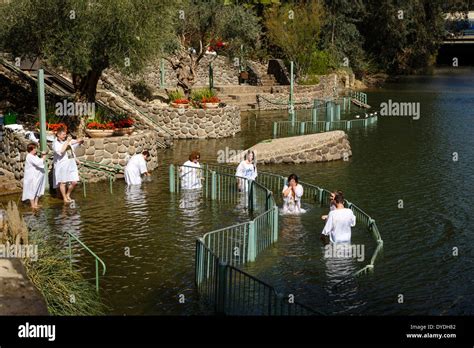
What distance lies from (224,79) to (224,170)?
1075 inches

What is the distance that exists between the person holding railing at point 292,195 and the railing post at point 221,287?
682 cm

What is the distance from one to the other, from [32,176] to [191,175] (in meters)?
4.90

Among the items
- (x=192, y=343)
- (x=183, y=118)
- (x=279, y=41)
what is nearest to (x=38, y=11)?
(x=183, y=118)

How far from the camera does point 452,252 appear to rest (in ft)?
51.9

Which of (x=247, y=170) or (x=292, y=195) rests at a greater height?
(x=247, y=170)

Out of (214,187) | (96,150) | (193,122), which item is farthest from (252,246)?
(193,122)

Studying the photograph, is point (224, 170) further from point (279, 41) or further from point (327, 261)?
point (279, 41)

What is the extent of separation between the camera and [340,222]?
1523 centimetres

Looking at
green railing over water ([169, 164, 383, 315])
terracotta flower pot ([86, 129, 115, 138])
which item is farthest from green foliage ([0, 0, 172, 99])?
green railing over water ([169, 164, 383, 315])

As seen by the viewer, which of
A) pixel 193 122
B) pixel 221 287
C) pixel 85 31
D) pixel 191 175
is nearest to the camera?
pixel 221 287

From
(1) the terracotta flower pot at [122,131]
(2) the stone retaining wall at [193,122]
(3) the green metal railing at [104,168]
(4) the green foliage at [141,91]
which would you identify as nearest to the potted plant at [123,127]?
(1) the terracotta flower pot at [122,131]

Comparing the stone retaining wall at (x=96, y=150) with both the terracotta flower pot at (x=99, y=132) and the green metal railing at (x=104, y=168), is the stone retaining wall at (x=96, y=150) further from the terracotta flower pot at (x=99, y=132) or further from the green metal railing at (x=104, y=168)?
the terracotta flower pot at (x=99, y=132)

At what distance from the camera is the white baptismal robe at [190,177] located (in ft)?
71.5

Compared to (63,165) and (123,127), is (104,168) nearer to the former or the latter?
(123,127)
